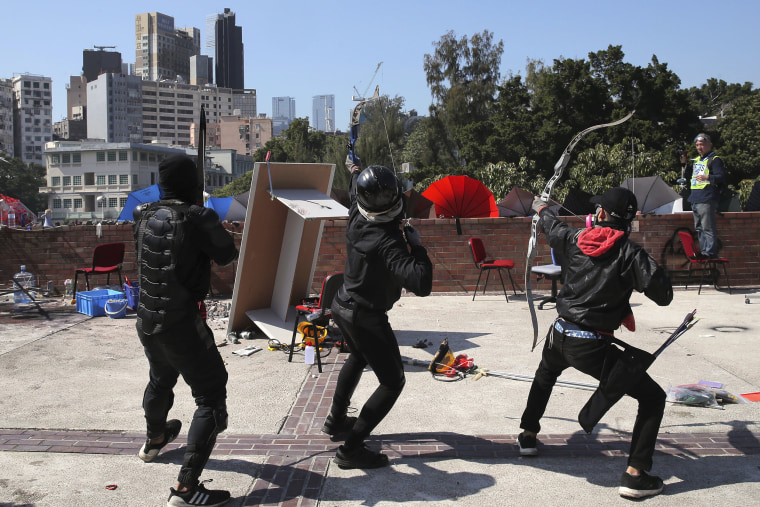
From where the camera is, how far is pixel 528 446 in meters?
4.09

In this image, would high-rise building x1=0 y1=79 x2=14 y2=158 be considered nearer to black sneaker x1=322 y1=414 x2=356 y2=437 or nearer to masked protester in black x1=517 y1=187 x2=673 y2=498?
black sneaker x1=322 y1=414 x2=356 y2=437

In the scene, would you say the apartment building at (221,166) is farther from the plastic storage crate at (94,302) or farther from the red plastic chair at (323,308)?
the red plastic chair at (323,308)

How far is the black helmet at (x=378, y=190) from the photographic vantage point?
3.70 meters

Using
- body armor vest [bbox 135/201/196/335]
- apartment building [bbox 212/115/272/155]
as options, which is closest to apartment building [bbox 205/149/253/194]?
apartment building [bbox 212/115/272/155]

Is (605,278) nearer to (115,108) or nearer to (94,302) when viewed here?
(94,302)

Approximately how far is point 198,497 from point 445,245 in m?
7.83

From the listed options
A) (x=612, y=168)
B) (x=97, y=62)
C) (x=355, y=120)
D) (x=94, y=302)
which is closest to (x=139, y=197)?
(x=94, y=302)

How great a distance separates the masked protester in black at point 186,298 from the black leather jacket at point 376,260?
2.36ft

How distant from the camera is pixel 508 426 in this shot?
4.65 m

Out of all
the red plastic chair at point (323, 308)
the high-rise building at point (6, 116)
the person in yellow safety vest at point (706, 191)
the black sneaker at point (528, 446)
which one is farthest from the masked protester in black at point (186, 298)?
the high-rise building at point (6, 116)

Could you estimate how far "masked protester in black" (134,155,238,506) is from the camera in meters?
3.41

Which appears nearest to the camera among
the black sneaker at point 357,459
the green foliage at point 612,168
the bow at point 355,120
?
the black sneaker at point 357,459

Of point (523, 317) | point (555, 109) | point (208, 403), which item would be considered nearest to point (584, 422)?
point (208, 403)

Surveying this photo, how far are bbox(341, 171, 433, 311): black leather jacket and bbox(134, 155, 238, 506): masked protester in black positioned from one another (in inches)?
28.3
